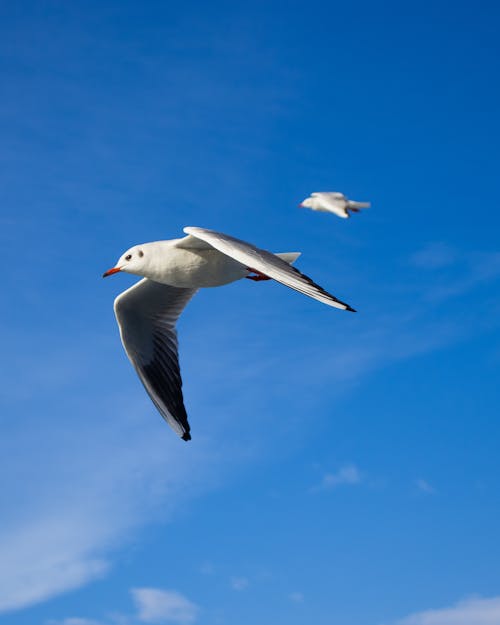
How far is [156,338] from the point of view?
1518cm

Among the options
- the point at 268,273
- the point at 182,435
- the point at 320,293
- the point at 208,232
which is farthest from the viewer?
the point at 182,435

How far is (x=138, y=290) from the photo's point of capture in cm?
1472

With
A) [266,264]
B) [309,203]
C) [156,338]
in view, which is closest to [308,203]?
[309,203]

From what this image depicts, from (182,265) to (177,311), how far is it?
3.11 meters

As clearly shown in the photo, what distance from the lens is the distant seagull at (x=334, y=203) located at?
92.4ft

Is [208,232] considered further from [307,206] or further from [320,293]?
[307,206]

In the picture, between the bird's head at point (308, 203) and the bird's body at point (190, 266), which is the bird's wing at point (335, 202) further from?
the bird's body at point (190, 266)

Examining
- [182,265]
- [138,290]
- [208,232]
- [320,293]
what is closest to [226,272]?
[182,265]

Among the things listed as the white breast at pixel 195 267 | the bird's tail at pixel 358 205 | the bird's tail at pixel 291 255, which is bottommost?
the white breast at pixel 195 267

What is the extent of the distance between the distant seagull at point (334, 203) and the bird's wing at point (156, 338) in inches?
543

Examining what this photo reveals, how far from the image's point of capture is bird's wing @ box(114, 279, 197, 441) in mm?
14781

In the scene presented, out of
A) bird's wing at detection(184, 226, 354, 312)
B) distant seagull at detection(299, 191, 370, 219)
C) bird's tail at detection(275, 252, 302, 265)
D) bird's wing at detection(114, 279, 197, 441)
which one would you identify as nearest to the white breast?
bird's tail at detection(275, 252, 302, 265)

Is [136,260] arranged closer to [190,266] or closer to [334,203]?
[190,266]

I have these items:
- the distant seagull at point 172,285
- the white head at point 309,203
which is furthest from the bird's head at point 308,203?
the distant seagull at point 172,285
